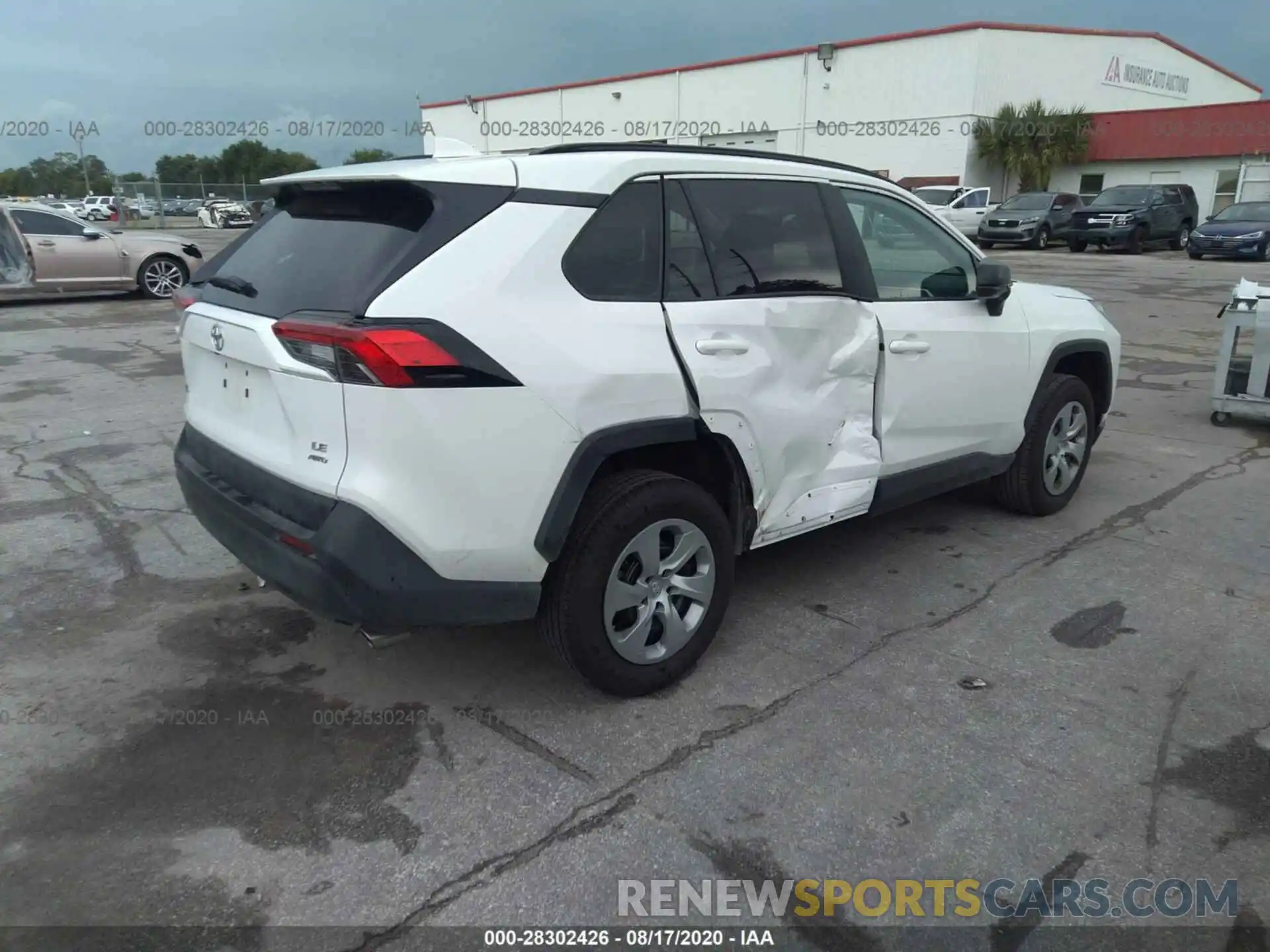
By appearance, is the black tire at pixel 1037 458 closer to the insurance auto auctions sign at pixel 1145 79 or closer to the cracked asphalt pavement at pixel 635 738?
the cracked asphalt pavement at pixel 635 738

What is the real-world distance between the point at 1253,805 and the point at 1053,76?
40257 mm

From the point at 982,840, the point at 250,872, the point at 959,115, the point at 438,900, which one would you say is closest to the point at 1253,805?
the point at 982,840

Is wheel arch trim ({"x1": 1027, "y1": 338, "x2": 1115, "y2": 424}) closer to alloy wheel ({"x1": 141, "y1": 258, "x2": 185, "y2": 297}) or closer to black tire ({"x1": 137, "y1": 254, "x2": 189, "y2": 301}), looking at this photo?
black tire ({"x1": 137, "y1": 254, "x2": 189, "y2": 301})

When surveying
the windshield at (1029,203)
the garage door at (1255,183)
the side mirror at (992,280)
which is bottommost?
the side mirror at (992,280)

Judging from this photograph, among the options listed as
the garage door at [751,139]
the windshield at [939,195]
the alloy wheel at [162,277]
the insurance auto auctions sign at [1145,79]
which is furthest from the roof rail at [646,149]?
the insurance auto auctions sign at [1145,79]

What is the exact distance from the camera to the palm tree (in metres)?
34.2

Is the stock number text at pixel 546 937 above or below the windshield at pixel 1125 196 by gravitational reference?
below

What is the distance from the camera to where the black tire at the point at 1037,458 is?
5.02 m

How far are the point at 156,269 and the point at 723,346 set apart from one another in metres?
14.6

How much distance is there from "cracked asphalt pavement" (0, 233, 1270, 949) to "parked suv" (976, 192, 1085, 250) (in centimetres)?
2455

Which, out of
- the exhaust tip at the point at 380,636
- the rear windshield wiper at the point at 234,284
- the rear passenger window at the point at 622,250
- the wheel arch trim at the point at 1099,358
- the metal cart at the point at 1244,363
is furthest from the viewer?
the metal cart at the point at 1244,363

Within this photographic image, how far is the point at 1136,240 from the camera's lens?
2605 centimetres

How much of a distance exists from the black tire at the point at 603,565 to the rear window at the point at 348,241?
0.95 meters

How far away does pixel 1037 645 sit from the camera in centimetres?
380
